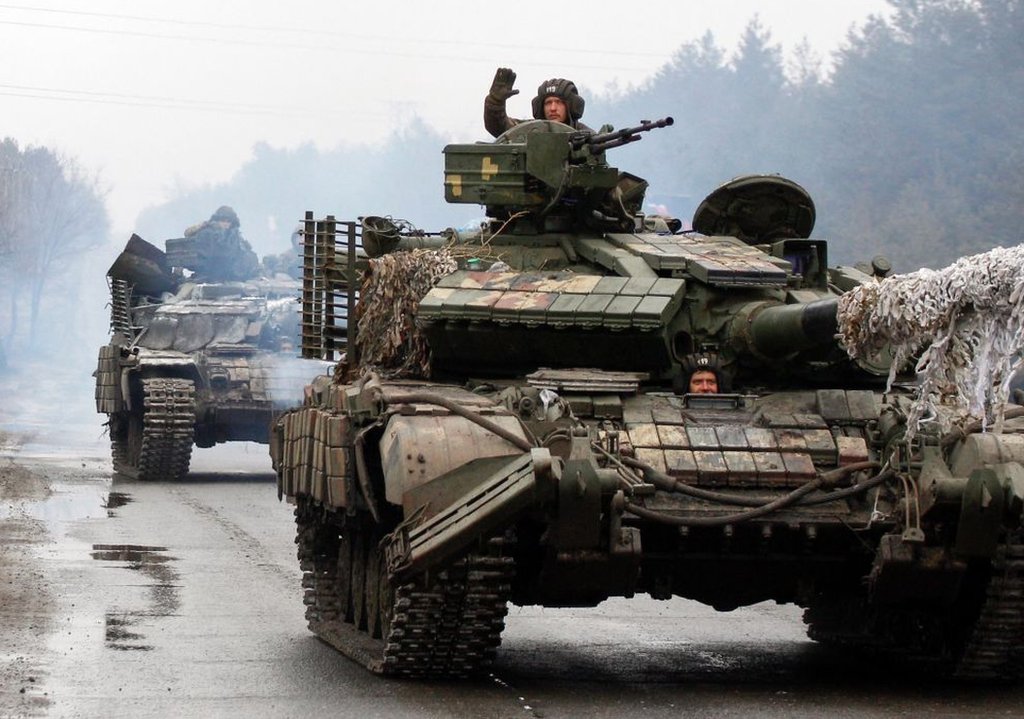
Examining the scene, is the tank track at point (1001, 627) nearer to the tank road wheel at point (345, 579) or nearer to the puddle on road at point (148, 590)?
the tank road wheel at point (345, 579)

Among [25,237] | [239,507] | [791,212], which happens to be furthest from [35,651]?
[25,237]

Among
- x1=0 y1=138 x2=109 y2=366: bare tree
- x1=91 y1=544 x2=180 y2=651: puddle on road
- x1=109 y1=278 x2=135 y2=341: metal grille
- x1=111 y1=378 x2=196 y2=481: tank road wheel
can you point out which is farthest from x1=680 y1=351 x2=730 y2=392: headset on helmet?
x1=0 y1=138 x2=109 y2=366: bare tree

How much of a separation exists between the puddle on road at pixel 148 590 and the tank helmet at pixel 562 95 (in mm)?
4376

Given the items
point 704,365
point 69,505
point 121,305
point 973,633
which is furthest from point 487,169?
point 121,305

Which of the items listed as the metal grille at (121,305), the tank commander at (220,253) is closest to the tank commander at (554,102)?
the metal grille at (121,305)

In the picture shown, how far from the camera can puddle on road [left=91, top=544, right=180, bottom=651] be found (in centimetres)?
1373

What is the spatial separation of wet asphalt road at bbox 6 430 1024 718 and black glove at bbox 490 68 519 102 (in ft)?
12.4

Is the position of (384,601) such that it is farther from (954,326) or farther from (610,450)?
(954,326)

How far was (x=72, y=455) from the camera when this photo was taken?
35.2 meters

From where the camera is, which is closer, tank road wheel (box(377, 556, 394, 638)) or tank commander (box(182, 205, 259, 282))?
tank road wheel (box(377, 556, 394, 638))

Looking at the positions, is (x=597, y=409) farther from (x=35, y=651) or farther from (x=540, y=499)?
(x=35, y=651)

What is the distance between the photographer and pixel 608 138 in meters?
14.7

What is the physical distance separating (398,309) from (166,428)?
13.5m

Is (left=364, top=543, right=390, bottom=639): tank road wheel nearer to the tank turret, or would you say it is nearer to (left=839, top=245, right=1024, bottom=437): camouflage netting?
the tank turret
